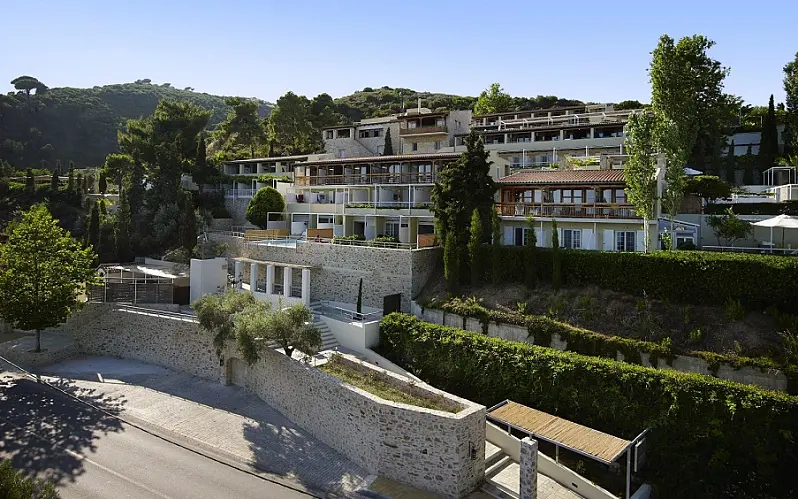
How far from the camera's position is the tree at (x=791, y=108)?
4794 centimetres

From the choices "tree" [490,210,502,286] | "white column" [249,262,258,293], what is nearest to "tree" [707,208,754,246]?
"tree" [490,210,502,286]

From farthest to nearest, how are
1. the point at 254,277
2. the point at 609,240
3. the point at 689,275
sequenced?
1. the point at 254,277
2. the point at 609,240
3. the point at 689,275

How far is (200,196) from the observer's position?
55.6 m

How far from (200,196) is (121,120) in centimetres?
8534

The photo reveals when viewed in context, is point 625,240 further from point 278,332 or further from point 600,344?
point 278,332

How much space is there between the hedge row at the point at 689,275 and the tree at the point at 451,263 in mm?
4635

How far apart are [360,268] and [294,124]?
4475 centimetres

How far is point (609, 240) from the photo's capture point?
31609 millimetres

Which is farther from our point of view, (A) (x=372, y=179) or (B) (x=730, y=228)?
(A) (x=372, y=179)

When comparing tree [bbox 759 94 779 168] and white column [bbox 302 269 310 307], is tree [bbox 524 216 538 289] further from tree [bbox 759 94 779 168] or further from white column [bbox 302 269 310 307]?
tree [bbox 759 94 779 168]

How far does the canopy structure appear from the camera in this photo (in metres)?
18.1

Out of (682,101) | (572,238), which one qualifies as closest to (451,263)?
(572,238)

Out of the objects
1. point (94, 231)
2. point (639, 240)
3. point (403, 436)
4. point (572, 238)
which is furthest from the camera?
point (94, 231)

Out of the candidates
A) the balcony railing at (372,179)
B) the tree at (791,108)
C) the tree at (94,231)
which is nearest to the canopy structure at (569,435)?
the balcony railing at (372,179)
